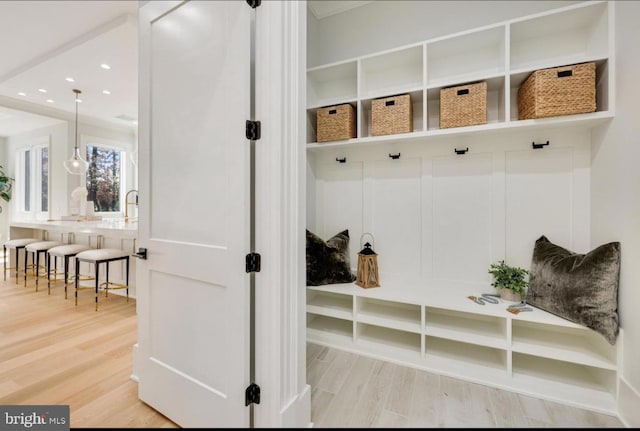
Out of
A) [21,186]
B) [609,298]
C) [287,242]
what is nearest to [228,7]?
[287,242]

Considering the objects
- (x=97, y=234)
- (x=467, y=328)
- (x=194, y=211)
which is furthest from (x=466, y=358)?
(x=97, y=234)

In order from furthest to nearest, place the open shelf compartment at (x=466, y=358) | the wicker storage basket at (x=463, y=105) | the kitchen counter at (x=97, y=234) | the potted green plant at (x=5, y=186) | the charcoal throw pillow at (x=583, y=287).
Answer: the potted green plant at (x=5, y=186), the kitchen counter at (x=97, y=234), the wicker storage basket at (x=463, y=105), the open shelf compartment at (x=466, y=358), the charcoal throw pillow at (x=583, y=287)

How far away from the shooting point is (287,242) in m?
1.21

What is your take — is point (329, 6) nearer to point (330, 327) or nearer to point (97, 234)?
point (330, 327)

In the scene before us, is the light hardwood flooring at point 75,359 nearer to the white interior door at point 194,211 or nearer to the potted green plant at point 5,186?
the white interior door at point 194,211

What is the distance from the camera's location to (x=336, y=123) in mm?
2297

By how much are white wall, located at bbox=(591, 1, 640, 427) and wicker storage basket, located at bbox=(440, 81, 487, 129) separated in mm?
635

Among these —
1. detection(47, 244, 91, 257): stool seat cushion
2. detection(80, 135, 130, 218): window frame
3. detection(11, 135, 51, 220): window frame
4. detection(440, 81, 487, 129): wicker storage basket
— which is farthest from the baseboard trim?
detection(11, 135, 51, 220): window frame

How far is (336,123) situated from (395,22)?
1065mm

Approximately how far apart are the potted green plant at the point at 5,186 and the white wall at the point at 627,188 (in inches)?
345

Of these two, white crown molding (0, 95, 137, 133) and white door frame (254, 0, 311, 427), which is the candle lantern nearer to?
white door frame (254, 0, 311, 427)

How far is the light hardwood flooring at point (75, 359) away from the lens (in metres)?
1.49

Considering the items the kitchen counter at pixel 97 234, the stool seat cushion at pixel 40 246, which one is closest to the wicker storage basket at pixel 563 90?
the kitchen counter at pixel 97 234

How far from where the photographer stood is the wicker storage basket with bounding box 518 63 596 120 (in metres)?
1.59
